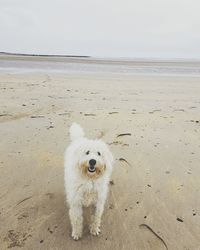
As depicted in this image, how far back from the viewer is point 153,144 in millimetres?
6539

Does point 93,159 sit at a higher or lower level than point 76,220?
higher

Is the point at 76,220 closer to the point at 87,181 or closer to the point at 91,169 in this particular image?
the point at 87,181

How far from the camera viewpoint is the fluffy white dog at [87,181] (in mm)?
3941

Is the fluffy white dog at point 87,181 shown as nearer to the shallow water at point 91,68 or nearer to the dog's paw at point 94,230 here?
the dog's paw at point 94,230

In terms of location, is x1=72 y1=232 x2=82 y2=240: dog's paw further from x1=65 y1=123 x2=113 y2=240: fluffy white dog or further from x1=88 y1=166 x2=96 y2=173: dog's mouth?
x1=88 y1=166 x2=96 y2=173: dog's mouth

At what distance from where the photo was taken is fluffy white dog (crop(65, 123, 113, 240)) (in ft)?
12.9

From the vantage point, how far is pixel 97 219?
4055mm

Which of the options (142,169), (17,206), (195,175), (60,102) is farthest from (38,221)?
(60,102)

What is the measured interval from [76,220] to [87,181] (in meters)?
0.45

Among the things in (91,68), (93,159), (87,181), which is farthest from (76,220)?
(91,68)

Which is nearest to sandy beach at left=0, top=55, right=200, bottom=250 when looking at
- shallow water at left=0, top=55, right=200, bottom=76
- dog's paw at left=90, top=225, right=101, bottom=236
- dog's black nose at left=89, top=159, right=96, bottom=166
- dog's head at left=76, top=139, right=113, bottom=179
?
dog's paw at left=90, top=225, right=101, bottom=236

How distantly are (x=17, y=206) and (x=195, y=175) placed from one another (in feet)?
8.58

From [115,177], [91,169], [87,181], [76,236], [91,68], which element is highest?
[91,169]

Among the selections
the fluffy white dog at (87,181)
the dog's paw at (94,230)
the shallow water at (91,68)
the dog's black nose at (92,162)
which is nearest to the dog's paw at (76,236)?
the fluffy white dog at (87,181)
